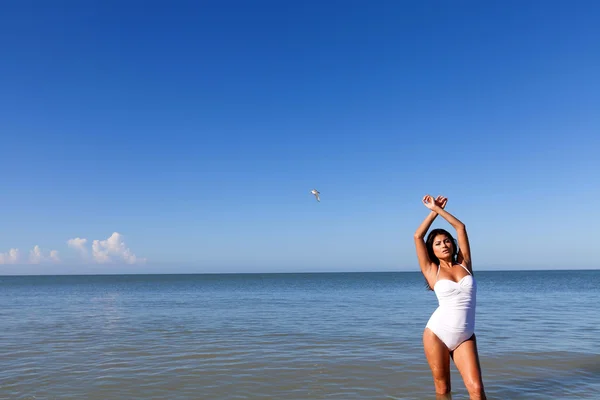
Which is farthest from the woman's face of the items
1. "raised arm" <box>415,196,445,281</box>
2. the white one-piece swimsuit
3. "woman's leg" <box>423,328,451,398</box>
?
"woman's leg" <box>423,328,451,398</box>

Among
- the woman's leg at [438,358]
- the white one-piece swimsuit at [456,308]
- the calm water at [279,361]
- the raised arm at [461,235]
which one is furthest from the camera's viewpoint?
the calm water at [279,361]

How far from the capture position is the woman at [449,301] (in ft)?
15.3

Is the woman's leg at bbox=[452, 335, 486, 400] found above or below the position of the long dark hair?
below

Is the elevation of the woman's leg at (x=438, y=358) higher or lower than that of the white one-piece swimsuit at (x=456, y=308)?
lower

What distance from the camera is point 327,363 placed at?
10.1 meters

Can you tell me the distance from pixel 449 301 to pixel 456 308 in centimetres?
10

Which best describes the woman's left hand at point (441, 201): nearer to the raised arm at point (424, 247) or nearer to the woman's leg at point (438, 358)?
the raised arm at point (424, 247)

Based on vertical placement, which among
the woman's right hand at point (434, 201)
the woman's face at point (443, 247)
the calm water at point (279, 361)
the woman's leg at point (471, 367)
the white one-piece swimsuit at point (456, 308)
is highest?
the woman's right hand at point (434, 201)

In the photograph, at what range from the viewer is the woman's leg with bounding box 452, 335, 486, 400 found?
4.69 m

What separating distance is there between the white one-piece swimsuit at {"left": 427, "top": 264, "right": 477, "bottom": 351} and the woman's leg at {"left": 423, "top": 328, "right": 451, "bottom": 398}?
100mm

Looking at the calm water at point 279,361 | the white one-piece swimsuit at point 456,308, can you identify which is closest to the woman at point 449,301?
the white one-piece swimsuit at point 456,308

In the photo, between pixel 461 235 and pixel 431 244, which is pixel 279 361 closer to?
pixel 431 244

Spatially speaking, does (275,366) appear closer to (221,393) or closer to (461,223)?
(221,393)

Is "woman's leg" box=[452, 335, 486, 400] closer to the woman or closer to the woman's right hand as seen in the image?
the woman
